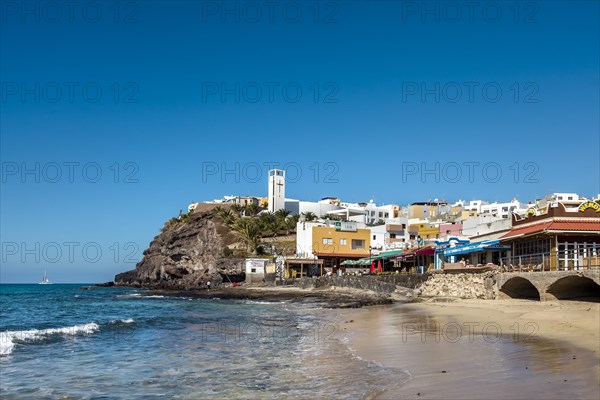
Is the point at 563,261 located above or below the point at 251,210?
below

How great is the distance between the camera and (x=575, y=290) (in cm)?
2889

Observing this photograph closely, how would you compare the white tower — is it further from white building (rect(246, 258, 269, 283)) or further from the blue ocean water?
the blue ocean water

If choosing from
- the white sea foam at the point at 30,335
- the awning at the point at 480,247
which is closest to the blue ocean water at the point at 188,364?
the white sea foam at the point at 30,335

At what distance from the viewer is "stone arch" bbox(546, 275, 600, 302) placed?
28.0 metres

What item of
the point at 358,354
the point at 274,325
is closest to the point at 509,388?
the point at 358,354

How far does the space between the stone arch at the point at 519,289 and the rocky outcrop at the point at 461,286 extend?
83 centimetres

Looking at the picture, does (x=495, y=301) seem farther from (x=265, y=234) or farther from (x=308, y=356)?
(x=265, y=234)

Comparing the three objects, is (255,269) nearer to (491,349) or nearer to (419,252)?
(419,252)

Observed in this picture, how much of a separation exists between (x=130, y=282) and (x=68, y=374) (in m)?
117

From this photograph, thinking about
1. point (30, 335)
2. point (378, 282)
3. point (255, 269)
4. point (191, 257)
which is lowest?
point (255, 269)

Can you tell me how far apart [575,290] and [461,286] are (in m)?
11.0

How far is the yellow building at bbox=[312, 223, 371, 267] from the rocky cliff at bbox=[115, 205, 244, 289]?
15645 mm

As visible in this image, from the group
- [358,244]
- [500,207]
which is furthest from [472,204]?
[358,244]

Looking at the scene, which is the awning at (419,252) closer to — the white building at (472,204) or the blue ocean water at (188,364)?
the blue ocean water at (188,364)
